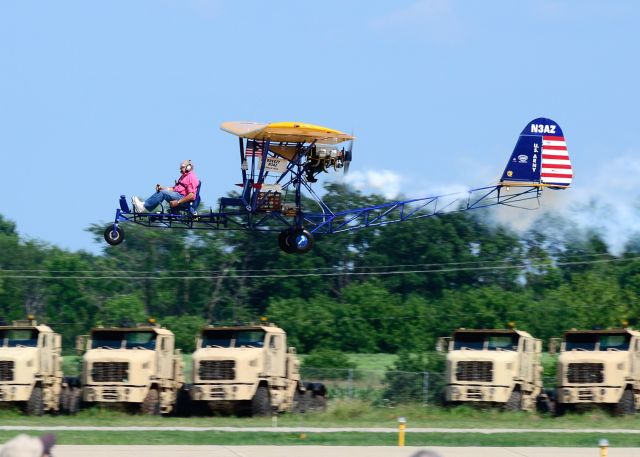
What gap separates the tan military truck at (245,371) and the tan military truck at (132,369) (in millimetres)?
851

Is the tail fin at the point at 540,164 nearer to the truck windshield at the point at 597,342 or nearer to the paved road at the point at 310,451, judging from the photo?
the truck windshield at the point at 597,342

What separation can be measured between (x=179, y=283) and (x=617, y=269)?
76.6 ft

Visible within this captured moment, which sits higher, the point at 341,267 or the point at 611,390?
the point at 341,267

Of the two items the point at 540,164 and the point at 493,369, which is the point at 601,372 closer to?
the point at 493,369

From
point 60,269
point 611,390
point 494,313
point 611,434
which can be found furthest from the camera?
point 60,269

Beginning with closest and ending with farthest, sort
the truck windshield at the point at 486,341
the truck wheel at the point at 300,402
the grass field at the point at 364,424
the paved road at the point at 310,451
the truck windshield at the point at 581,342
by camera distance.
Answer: the paved road at the point at 310,451, the grass field at the point at 364,424, the truck wheel at the point at 300,402, the truck windshield at the point at 486,341, the truck windshield at the point at 581,342

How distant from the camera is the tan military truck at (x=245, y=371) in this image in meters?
32.0

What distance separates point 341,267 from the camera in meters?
72.8

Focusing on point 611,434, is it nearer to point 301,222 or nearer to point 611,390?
point 611,390

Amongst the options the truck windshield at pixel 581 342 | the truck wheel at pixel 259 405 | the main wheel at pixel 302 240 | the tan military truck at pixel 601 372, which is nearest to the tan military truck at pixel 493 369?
the tan military truck at pixel 601 372

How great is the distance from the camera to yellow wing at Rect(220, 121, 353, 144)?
29297mm

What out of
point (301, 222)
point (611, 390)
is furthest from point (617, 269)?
point (301, 222)

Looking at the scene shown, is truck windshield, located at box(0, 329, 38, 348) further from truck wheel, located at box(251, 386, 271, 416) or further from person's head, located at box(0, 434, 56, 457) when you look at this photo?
person's head, located at box(0, 434, 56, 457)

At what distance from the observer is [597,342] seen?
34.4m
